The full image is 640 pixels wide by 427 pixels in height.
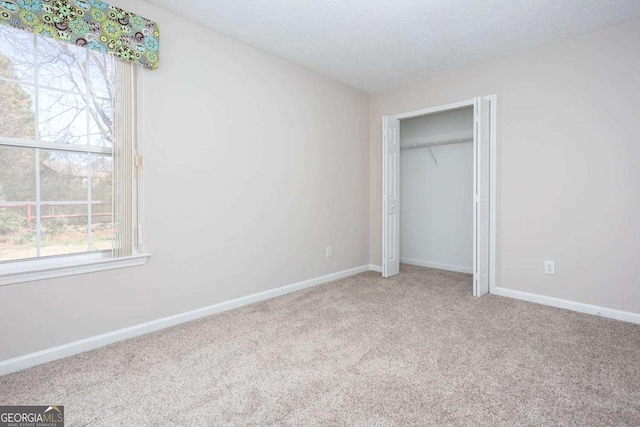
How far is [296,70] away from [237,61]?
2.56ft

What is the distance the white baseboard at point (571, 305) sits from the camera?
2.76m

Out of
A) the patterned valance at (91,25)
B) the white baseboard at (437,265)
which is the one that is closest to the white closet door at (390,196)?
the white baseboard at (437,265)

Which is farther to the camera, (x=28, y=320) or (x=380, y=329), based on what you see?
(x=380, y=329)

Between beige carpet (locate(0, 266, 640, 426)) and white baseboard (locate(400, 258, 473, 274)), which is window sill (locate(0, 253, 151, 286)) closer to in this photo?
beige carpet (locate(0, 266, 640, 426))

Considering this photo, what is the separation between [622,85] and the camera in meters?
2.76

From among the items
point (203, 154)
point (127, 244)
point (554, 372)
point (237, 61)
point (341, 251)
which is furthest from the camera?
point (341, 251)

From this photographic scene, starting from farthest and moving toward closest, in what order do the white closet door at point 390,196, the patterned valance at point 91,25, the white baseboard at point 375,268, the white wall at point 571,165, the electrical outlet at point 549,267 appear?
1. the white baseboard at point 375,268
2. the white closet door at point 390,196
3. the electrical outlet at point 549,267
4. the white wall at point 571,165
5. the patterned valance at point 91,25

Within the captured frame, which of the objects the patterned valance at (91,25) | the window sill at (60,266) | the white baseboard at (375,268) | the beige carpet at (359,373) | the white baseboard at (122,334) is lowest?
the beige carpet at (359,373)

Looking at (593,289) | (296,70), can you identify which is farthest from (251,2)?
(593,289)

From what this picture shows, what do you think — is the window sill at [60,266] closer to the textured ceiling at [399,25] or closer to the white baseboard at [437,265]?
the textured ceiling at [399,25]

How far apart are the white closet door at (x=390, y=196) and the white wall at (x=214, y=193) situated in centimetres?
60

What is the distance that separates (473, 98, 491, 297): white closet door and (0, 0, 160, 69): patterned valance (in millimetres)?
3095

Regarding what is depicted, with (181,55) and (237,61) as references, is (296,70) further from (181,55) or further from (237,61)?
(181,55)

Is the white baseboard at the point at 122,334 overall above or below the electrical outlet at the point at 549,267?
below
